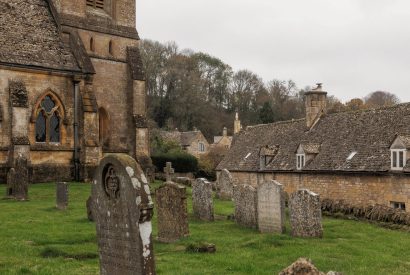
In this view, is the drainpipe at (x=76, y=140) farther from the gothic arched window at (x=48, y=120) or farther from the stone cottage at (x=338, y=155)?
the stone cottage at (x=338, y=155)

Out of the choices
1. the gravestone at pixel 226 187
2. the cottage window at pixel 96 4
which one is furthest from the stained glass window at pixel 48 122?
the gravestone at pixel 226 187

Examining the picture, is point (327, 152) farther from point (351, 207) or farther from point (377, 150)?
point (351, 207)

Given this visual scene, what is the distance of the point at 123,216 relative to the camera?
7859 mm

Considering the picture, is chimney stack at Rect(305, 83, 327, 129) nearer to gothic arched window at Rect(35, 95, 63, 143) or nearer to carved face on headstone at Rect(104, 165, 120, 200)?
gothic arched window at Rect(35, 95, 63, 143)

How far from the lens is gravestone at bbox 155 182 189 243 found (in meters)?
14.5

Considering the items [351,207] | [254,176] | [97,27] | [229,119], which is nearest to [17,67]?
[97,27]

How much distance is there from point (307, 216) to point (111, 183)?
28.8 feet

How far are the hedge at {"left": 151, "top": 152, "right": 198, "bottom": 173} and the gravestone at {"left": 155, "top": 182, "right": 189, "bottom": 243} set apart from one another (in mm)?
34945

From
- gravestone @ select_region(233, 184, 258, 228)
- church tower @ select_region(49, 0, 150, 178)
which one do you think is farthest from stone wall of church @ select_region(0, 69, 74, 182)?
Result: gravestone @ select_region(233, 184, 258, 228)

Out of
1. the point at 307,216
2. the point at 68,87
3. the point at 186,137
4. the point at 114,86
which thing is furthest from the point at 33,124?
the point at 186,137

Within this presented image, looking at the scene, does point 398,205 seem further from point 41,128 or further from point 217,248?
point 41,128

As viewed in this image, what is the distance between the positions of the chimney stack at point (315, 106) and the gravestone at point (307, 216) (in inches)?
722

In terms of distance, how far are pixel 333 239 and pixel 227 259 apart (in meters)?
4.87

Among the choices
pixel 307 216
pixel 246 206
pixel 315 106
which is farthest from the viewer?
pixel 315 106
